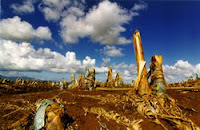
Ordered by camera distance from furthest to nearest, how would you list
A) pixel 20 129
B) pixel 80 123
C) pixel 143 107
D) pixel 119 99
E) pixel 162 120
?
pixel 119 99, pixel 143 107, pixel 162 120, pixel 80 123, pixel 20 129

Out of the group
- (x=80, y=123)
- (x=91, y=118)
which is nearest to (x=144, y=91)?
(x=91, y=118)

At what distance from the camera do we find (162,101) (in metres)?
4.79

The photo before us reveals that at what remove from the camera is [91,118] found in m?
4.04

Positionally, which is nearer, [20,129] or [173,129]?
[20,129]

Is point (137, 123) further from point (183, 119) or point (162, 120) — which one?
point (183, 119)

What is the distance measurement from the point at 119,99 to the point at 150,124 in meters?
1.93

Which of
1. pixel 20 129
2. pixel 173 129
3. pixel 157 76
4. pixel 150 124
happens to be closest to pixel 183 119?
pixel 173 129

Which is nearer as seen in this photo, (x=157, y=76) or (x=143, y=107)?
(x=143, y=107)

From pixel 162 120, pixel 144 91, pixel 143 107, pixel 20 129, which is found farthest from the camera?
pixel 144 91

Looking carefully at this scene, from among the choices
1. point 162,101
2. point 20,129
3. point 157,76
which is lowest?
point 20,129

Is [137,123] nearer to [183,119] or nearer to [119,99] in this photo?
[183,119]

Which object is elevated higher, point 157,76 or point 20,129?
point 157,76

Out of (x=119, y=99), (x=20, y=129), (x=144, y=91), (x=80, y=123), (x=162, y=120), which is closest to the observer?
(x=20, y=129)

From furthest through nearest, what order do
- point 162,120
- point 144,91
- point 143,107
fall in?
point 144,91, point 143,107, point 162,120
